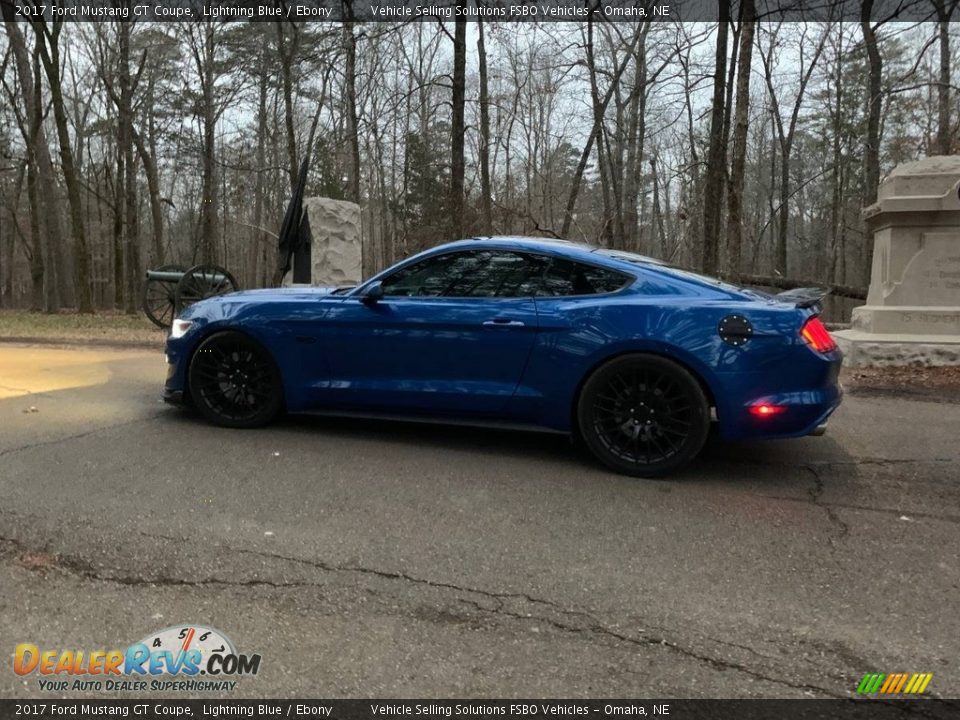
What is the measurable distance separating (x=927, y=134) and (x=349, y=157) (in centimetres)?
2321

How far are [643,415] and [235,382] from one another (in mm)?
2927

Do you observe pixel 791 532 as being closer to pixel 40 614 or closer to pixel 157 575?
pixel 157 575

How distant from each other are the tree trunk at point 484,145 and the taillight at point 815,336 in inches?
597

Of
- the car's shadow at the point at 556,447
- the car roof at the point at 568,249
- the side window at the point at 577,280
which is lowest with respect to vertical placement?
the car's shadow at the point at 556,447

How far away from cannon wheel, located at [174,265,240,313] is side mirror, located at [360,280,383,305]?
817cm

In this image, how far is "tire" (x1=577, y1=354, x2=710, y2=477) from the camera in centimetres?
401

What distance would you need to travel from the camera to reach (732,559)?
3000mm

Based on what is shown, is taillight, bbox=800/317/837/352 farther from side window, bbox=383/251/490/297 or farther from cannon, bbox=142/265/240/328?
cannon, bbox=142/265/240/328

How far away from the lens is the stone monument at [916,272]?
8.34m

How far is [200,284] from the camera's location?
41.7 feet

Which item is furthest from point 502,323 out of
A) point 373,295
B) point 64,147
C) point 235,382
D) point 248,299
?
point 64,147

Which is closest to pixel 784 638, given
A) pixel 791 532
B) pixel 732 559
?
pixel 732 559

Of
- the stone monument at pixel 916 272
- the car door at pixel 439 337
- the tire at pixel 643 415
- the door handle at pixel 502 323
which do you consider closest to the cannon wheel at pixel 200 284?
the car door at pixel 439 337

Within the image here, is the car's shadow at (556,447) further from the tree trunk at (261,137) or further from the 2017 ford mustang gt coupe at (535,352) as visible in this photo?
the tree trunk at (261,137)
